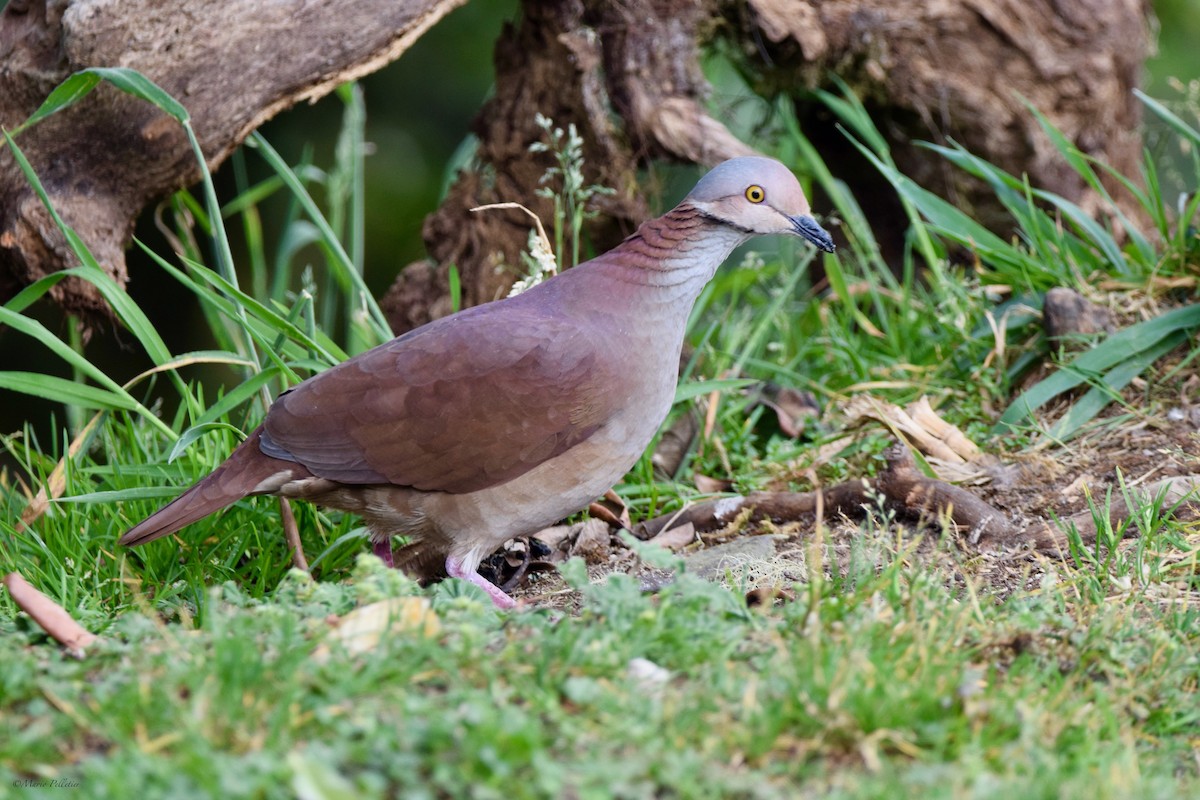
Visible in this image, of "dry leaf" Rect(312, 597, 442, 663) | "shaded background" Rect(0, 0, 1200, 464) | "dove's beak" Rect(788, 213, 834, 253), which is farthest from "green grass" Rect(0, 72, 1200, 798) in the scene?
"shaded background" Rect(0, 0, 1200, 464)

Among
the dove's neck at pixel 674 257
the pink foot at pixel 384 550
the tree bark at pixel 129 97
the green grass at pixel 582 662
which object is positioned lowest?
the pink foot at pixel 384 550

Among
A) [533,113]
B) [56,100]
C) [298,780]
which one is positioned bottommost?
[298,780]

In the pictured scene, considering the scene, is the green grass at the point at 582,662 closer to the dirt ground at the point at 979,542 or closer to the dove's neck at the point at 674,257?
the dirt ground at the point at 979,542

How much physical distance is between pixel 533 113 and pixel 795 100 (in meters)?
1.54

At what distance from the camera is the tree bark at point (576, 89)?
158 inches

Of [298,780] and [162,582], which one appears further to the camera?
[162,582]

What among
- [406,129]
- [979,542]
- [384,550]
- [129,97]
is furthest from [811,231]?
[406,129]

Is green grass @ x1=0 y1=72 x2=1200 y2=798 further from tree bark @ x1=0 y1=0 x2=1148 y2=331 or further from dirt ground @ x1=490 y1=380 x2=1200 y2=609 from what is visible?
tree bark @ x1=0 y1=0 x2=1148 y2=331

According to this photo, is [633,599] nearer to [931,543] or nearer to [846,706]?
[846,706]

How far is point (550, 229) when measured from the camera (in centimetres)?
498

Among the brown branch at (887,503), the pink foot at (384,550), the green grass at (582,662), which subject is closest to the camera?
the green grass at (582,662)

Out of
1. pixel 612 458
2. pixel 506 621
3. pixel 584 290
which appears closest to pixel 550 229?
pixel 584 290

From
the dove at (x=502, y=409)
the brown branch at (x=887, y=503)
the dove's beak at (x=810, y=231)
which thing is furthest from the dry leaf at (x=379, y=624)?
the dove's beak at (x=810, y=231)

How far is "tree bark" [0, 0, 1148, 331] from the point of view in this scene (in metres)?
4.02
